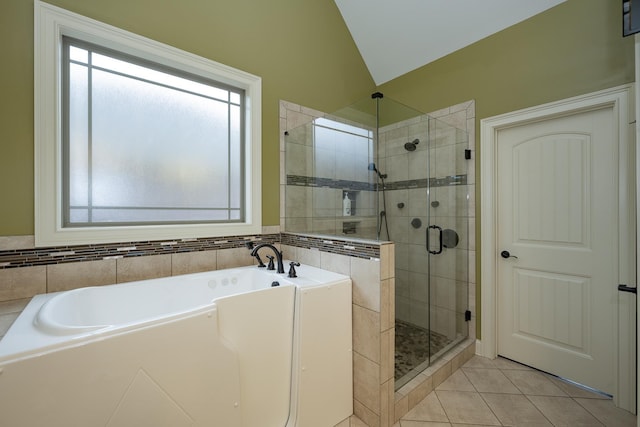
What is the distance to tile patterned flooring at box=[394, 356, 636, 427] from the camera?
5.30 feet

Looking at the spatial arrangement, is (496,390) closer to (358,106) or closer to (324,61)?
(358,106)

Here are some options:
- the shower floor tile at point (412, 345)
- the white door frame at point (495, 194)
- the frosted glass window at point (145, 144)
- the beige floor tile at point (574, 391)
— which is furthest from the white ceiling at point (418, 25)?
the beige floor tile at point (574, 391)

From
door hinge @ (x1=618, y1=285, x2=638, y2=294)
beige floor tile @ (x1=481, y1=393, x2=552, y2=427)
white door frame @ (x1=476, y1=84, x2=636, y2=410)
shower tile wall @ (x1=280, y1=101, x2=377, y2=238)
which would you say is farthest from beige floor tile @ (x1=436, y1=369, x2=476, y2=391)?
shower tile wall @ (x1=280, y1=101, x2=377, y2=238)

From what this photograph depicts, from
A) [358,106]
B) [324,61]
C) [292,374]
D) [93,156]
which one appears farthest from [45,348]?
[324,61]

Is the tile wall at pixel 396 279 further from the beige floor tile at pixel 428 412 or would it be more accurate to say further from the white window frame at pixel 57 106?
the white window frame at pixel 57 106

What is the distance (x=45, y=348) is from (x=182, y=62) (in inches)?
73.3

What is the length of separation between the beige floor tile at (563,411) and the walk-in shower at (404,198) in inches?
25.2

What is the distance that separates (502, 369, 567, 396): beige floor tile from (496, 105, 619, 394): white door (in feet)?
0.39

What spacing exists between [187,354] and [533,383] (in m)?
2.39

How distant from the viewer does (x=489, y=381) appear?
6.61 feet

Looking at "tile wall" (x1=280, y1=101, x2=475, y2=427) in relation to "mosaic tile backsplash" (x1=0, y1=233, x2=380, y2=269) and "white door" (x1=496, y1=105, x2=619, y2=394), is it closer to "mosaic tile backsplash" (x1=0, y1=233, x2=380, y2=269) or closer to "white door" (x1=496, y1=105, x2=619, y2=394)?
"mosaic tile backsplash" (x1=0, y1=233, x2=380, y2=269)

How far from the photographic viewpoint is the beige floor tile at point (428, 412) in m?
1.64

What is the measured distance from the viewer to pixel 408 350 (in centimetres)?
204

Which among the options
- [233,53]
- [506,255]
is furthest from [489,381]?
[233,53]
